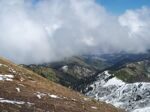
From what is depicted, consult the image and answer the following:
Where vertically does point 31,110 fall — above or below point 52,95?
below

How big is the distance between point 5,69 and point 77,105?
2633cm

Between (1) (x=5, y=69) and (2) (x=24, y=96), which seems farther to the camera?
(1) (x=5, y=69)

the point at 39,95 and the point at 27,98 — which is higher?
the point at 39,95

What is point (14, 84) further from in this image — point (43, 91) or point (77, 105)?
point (77, 105)

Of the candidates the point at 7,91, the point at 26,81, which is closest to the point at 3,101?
the point at 7,91

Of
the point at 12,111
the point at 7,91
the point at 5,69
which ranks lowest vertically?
the point at 12,111

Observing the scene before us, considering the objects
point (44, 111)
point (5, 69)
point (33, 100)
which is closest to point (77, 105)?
point (33, 100)

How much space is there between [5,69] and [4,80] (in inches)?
571

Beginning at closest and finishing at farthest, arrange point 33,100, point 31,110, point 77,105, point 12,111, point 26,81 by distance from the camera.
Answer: point 12,111
point 31,110
point 33,100
point 77,105
point 26,81

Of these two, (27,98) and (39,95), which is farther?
(39,95)

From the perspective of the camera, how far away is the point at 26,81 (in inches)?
3935

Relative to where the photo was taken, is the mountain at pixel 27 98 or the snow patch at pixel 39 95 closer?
the mountain at pixel 27 98

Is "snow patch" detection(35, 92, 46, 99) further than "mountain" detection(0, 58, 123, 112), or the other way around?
"snow patch" detection(35, 92, 46, 99)

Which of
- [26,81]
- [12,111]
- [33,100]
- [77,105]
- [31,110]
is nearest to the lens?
[12,111]
